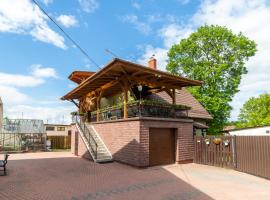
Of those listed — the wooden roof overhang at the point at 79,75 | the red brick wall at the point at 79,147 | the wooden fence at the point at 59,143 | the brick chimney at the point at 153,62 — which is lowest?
the wooden fence at the point at 59,143

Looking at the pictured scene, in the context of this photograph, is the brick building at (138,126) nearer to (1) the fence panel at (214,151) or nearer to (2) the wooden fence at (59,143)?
(1) the fence panel at (214,151)

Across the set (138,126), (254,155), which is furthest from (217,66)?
(138,126)

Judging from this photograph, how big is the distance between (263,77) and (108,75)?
1442 inches

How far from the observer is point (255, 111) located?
1713 inches

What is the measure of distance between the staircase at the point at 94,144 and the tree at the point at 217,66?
45.4 ft

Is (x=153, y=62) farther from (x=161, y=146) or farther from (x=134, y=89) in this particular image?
(x=161, y=146)

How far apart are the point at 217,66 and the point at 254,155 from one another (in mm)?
17214

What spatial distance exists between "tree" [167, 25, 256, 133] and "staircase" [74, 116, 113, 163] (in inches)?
544

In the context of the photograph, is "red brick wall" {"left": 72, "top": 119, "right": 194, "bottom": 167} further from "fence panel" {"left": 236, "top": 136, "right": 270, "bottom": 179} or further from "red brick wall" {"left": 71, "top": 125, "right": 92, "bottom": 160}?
"fence panel" {"left": 236, "top": 136, "right": 270, "bottom": 179}

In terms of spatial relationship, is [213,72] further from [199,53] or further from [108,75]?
[108,75]

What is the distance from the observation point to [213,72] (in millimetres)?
26625

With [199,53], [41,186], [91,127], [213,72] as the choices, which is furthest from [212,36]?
[41,186]

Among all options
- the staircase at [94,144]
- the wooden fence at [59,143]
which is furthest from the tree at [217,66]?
the wooden fence at [59,143]

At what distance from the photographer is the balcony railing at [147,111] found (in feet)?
41.7
